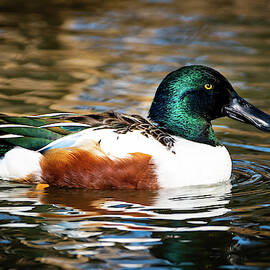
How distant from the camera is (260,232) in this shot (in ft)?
17.3

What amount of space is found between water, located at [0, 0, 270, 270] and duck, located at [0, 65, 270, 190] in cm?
14

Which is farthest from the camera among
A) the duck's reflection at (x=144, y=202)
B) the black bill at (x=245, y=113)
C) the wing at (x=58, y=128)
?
the black bill at (x=245, y=113)

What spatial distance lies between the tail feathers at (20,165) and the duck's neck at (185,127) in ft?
3.90

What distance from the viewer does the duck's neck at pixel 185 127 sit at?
670 cm

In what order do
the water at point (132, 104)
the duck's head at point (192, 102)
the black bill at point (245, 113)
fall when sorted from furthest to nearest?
the black bill at point (245, 113)
the duck's head at point (192, 102)
the water at point (132, 104)

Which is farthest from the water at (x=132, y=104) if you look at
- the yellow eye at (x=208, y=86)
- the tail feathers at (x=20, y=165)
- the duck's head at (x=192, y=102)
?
the yellow eye at (x=208, y=86)

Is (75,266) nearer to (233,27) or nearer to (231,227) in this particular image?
(231,227)

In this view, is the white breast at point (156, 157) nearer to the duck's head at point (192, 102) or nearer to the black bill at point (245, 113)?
the duck's head at point (192, 102)

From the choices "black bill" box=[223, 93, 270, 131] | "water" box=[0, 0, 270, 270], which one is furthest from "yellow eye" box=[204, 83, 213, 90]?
"water" box=[0, 0, 270, 270]

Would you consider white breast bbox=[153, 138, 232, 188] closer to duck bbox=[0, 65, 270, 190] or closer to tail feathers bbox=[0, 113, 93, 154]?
duck bbox=[0, 65, 270, 190]

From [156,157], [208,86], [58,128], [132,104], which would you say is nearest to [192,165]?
[156,157]

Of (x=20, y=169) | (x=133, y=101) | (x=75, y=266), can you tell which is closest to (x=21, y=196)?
(x=20, y=169)

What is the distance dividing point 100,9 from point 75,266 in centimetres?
Result: 1177

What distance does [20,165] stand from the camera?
6469 mm
